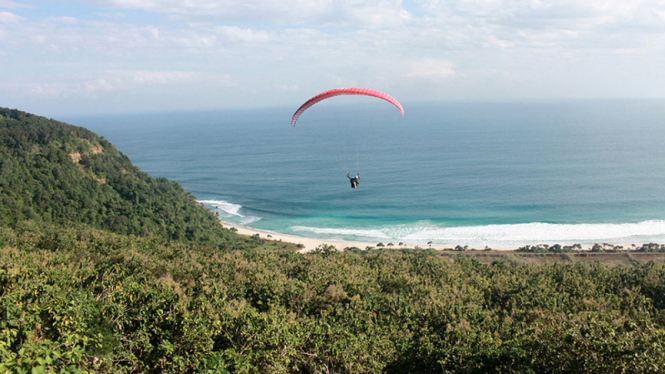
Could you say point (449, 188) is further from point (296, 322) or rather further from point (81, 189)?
point (296, 322)

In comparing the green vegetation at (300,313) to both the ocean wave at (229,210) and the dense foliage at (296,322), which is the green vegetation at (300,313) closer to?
the dense foliage at (296,322)

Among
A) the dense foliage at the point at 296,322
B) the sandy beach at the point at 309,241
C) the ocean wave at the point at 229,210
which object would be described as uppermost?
the ocean wave at the point at 229,210

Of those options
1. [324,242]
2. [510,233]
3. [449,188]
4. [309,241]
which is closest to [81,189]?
[309,241]

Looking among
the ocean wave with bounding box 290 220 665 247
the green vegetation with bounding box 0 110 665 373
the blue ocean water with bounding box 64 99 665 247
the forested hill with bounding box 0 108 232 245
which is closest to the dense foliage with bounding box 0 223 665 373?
the green vegetation with bounding box 0 110 665 373

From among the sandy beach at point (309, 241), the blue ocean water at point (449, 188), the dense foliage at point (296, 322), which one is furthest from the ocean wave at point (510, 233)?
the dense foliage at point (296, 322)

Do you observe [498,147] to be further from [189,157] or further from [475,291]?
[475,291]

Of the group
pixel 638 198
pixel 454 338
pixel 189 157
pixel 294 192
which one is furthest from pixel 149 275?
pixel 189 157

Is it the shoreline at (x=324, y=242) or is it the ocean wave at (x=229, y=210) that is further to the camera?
the ocean wave at (x=229, y=210)

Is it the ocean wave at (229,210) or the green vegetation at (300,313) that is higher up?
the ocean wave at (229,210)
